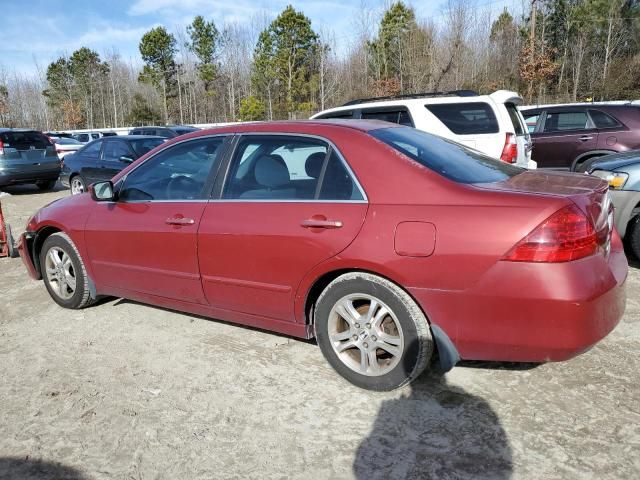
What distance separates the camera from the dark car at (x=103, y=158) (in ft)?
34.7

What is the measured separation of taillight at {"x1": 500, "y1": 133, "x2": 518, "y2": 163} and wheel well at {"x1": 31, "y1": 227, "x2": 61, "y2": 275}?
18.0 feet

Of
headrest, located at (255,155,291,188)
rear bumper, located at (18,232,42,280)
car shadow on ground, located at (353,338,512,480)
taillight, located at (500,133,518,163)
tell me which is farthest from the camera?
taillight, located at (500,133,518,163)

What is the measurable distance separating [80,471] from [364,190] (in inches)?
78.2

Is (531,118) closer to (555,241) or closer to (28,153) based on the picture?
(555,241)

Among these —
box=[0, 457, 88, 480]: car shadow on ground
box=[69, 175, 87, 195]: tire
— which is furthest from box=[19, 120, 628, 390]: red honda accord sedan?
box=[69, 175, 87, 195]: tire

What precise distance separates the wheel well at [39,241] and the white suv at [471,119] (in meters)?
4.71

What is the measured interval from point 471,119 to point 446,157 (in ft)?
14.7

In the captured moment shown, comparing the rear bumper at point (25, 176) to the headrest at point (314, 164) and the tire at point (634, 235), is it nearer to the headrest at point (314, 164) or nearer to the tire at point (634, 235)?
the headrest at point (314, 164)

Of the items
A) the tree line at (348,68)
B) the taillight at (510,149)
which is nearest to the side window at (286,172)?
the taillight at (510,149)

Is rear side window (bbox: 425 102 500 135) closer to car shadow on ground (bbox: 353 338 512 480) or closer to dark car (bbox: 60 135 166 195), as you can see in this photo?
car shadow on ground (bbox: 353 338 512 480)

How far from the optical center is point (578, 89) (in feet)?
110

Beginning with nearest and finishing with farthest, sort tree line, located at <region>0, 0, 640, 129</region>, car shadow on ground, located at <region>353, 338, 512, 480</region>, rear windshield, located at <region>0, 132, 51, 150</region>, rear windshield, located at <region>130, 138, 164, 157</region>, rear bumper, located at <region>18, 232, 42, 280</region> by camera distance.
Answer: car shadow on ground, located at <region>353, 338, 512, 480</region>
rear bumper, located at <region>18, 232, 42, 280</region>
rear windshield, located at <region>130, 138, 164, 157</region>
rear windshield, located at <region>0, 132, 51, 150</region>
tree line, located at <region>0, 0, 640, 129</region>

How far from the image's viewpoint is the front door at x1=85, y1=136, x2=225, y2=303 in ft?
11.8

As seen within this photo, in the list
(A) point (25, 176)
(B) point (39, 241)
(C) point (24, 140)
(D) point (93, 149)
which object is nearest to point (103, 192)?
(B) point (39, 241)
